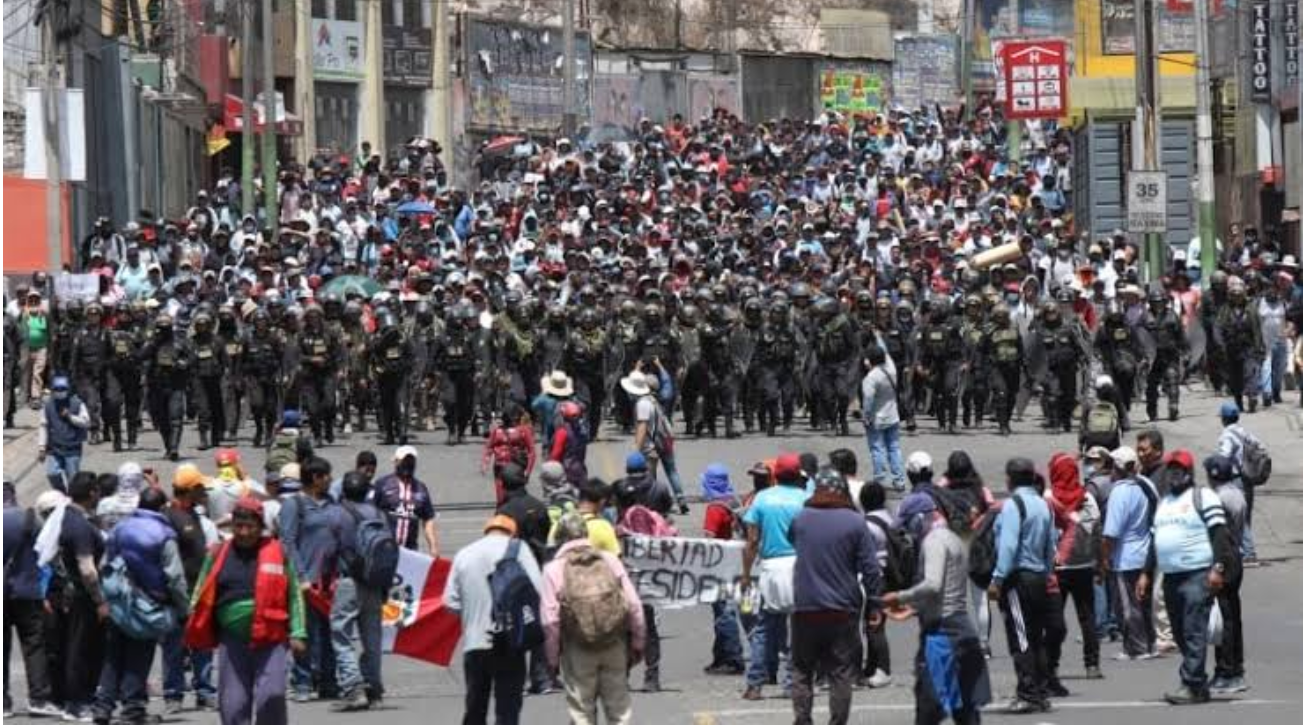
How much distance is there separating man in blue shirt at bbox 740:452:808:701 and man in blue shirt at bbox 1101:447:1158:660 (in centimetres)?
207

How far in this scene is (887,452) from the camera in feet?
98.8

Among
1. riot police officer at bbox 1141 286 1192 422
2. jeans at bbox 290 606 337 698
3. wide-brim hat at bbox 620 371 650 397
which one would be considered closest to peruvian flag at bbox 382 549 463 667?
jeans at bbox 290 606 337 698

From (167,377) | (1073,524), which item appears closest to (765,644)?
(1073,524)

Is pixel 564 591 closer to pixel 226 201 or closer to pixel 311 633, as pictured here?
pixel 311 633

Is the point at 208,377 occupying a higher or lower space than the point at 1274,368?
higher

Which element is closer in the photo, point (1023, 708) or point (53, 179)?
point (1023, 708)

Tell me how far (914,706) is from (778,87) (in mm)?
73827

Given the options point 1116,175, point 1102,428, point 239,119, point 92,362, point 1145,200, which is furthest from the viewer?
point 239,119

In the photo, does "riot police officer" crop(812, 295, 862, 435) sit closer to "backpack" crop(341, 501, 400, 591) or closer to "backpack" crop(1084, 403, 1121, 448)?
"backpack" crop(1084, 403, 1121, 448)

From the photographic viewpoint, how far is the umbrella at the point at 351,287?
124 ft

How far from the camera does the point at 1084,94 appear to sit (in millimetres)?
58438

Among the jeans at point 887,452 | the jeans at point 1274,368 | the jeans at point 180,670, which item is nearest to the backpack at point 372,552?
the jeans at point 180,670

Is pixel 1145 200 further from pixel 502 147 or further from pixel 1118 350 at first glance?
pixel 502 147

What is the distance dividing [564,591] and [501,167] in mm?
47500
